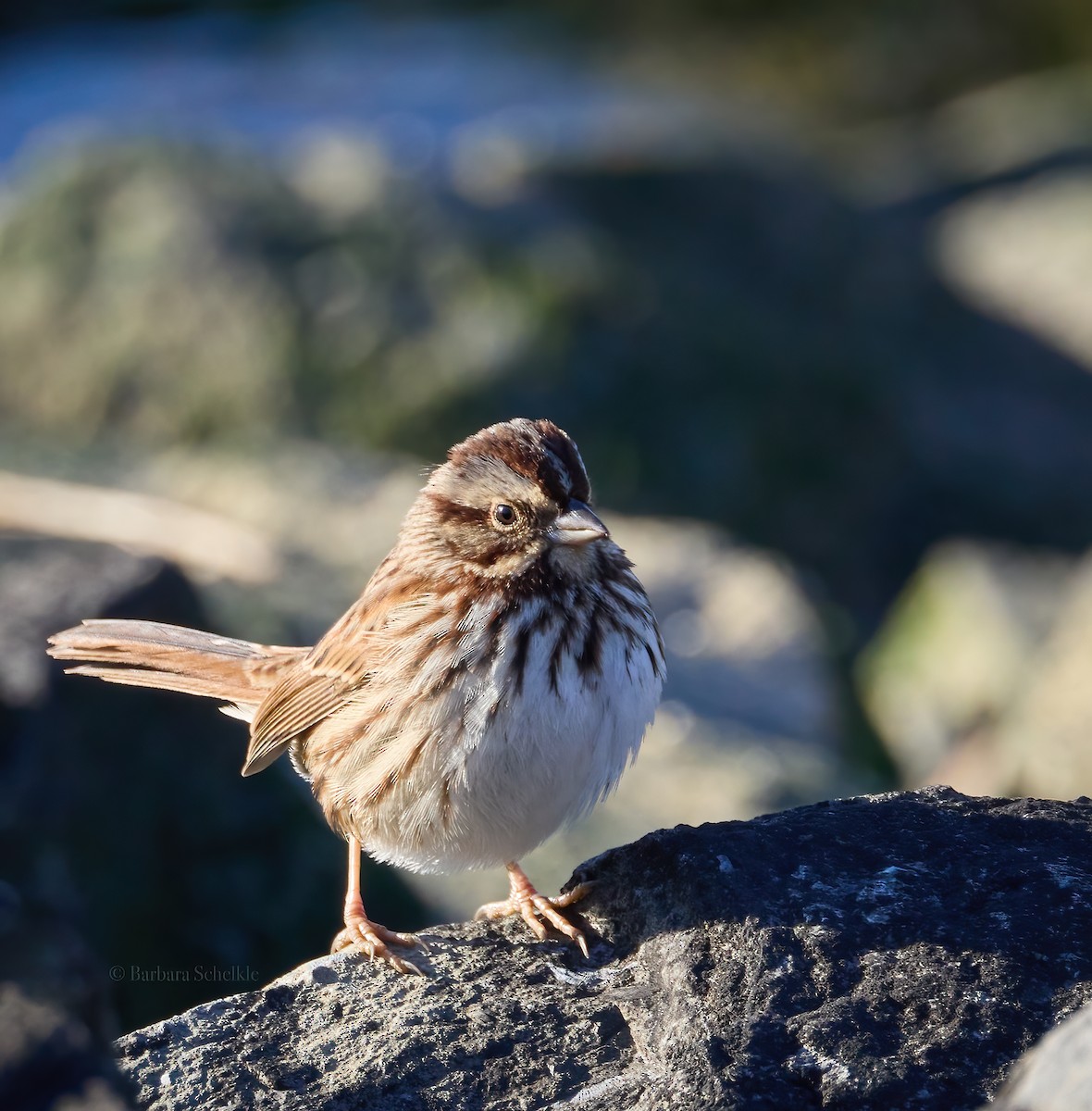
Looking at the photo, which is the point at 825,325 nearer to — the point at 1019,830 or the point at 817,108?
the point at 1019,830

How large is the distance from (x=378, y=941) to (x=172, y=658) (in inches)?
60.9

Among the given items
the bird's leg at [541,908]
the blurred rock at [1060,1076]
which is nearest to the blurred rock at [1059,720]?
the bird's leg at [541,908]

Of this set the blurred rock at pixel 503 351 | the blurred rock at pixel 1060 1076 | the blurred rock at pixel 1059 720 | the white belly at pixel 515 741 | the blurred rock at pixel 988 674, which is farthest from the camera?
the blurred rock at pixel 503 351

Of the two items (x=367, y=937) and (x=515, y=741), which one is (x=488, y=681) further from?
(x=367, y=937)

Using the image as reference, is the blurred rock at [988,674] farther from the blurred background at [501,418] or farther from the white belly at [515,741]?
the white belly at [515,741]

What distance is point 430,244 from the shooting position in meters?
10.9

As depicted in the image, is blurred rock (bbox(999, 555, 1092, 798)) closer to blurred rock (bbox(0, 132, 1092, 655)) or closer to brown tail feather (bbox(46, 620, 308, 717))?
blurred rock (bbox(0, 132, 1092, 655))

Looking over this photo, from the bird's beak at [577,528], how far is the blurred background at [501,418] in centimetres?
174

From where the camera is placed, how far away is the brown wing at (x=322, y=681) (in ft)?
14.7

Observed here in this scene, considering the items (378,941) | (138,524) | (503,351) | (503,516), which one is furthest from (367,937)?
(503,351)

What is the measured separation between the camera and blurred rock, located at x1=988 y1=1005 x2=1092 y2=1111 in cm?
236

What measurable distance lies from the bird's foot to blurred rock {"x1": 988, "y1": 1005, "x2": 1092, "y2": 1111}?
1738mm

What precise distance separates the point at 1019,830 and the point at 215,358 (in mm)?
7922

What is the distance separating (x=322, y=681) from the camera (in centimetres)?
463
